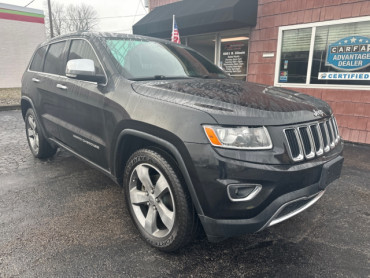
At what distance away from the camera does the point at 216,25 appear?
7.38 meters

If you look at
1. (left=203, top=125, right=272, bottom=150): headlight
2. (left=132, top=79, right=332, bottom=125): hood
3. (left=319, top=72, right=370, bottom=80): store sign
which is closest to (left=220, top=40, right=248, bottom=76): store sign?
(left=319, top=72, right=370, bottom=80): store sign

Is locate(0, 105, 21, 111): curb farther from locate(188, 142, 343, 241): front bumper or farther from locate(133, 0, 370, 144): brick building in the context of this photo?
locate(188, 142, 343, 241): front bumper

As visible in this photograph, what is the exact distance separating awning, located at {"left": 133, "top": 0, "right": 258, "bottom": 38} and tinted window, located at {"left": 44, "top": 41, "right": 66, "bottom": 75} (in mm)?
4521

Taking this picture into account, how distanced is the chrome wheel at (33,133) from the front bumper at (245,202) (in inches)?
138

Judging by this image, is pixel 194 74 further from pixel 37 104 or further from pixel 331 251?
pixel 37 104

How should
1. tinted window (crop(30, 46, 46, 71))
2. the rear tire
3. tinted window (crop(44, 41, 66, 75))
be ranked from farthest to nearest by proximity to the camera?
the rear tire
tinted window (crop(30, 46, 46, 71))
tinted window (crop(44, 41, 66, 75))

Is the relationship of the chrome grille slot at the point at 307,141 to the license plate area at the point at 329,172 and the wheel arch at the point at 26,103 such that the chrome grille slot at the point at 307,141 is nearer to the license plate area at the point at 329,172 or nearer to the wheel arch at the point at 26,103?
the license plate area at the point at 329,172

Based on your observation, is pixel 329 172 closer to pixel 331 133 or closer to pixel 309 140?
pixel 309 140

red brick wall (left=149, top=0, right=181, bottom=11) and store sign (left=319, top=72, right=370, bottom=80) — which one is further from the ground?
red brick wall (left=149, top=0, right=181, bottom=11)

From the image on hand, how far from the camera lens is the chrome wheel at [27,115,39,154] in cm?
439

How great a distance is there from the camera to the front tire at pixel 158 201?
6.52 feet

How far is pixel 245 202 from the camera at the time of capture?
5.92ft

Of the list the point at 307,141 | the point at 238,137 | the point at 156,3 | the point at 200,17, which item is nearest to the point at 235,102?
the point at 238,137

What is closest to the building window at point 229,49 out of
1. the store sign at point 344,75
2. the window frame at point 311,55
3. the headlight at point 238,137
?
the window frame at point 311,55
